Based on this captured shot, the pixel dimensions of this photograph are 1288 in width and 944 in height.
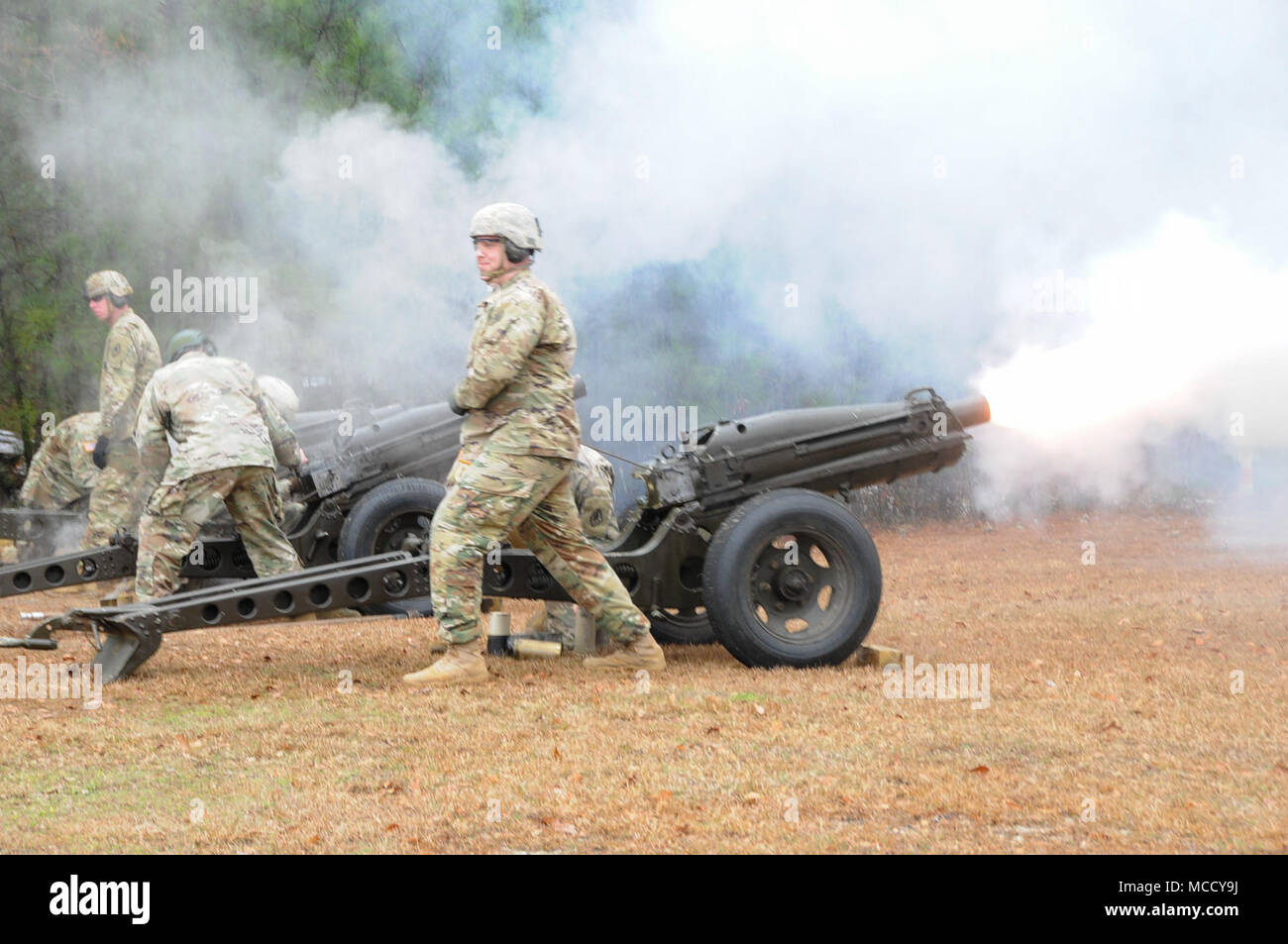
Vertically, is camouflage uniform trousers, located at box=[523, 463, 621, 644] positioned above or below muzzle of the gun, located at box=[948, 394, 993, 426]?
below

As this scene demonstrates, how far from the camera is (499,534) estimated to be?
6.65 metres

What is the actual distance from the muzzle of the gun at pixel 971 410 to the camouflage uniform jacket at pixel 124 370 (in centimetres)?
559

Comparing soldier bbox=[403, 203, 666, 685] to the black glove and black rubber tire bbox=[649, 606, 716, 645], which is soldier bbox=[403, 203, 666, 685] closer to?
black rubber tire bbox=[649, 606, 716, 645]

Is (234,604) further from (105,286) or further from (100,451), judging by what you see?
(105,286)

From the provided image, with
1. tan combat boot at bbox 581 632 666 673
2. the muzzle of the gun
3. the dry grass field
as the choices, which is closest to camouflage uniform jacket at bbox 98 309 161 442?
the dry grass field

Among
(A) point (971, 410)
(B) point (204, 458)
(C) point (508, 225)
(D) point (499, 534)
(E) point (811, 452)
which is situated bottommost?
(D) point (499, 534)

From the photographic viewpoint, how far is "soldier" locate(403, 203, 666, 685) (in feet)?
21.6

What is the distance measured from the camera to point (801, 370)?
1359 cm

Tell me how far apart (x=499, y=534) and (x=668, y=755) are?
5.86 ft

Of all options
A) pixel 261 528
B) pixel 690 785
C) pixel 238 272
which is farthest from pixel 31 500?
pixel 690 785

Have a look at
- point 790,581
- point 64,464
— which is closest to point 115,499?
point 64,464
